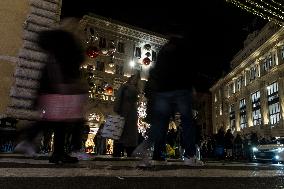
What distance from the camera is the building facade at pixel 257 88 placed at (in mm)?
38412

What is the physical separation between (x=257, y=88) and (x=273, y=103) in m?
5.79

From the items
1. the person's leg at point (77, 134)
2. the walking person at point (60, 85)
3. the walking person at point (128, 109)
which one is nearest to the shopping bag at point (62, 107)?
the walking person at point (60, 85)

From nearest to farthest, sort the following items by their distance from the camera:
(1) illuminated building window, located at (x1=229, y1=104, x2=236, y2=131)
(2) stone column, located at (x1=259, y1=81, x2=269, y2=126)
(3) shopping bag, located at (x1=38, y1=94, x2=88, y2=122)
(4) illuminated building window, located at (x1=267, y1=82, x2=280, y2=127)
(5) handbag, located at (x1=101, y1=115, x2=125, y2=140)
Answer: (3) shopping bag, located at (x1=38, y1=94, x2=88, y2=122) < (5) handbag, located at (x1=101, y1=115, x2=125, y2=140) < (4) illuminated building window, located at (x1=267, y1=82, x2=280, y2=127) < (2) stone column, located at (x1=259, y1=81, x2=269, y2=126) < (1) illuminated building window, located at (x1=229, y1=104, x2=236, y2=131)

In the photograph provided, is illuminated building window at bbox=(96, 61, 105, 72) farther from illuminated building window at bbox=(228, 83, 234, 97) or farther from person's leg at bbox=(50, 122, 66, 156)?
person's leg at bbox=(50, 122, 66, 156)

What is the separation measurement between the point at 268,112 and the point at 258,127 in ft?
11.0

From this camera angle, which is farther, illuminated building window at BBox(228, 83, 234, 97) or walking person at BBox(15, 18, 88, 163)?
illuminated building window at BBox(228, 83, 234, 97)

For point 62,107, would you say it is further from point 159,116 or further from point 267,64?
point 267,64

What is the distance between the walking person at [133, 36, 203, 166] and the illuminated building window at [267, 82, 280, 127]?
119ft

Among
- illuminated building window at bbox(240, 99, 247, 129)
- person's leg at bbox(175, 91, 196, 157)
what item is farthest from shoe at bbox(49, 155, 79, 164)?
illuminated building window at bbox(240, 99, 247, 129)

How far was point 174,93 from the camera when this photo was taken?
4.90 m

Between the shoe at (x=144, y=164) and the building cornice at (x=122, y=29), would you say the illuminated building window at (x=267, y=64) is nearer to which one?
the building cornice at (x=122, y=29)

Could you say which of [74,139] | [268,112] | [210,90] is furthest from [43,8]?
[210,90]

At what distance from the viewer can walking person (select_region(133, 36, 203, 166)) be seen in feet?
15.9

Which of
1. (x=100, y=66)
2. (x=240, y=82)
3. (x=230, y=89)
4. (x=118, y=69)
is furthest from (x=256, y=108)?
(x=100, y=66)
